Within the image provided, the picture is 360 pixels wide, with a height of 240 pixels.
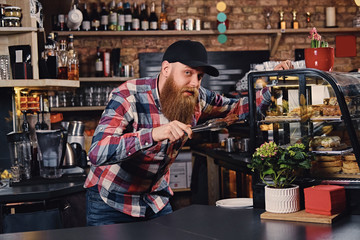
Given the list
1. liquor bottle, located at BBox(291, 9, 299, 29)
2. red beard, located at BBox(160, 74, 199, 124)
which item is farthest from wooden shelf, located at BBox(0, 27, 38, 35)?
liquor bottle, located at BBox(291, 9, 299, 29)

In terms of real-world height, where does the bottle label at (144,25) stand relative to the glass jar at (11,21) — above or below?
above

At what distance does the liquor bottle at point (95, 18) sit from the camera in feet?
19.9

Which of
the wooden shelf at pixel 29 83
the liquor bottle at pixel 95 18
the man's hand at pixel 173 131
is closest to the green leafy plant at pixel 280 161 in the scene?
the man's hand at pixel 173 131

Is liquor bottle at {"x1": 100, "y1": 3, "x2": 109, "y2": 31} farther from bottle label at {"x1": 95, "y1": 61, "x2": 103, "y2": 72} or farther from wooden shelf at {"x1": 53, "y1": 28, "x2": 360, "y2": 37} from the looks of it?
bottle label at {"x1": 95, "y1": 61, "x2": 103, "y2": 72}

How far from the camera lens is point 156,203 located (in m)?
2.47

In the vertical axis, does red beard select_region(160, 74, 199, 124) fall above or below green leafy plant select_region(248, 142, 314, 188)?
above

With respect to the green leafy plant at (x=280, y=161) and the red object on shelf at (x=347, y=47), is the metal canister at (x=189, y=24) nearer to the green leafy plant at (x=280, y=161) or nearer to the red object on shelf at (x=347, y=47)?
the red object on shelf at (x=347, y=47)

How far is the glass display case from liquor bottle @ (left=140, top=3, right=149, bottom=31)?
3954 millimetres

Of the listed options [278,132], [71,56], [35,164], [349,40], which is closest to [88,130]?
[71,56]

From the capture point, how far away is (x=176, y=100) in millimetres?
2387

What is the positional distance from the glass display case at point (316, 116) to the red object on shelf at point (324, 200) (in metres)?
0.16

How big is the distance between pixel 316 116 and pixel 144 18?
14.4 ft

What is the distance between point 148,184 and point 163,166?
0.12 m

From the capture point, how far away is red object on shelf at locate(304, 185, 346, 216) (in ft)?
6.24
